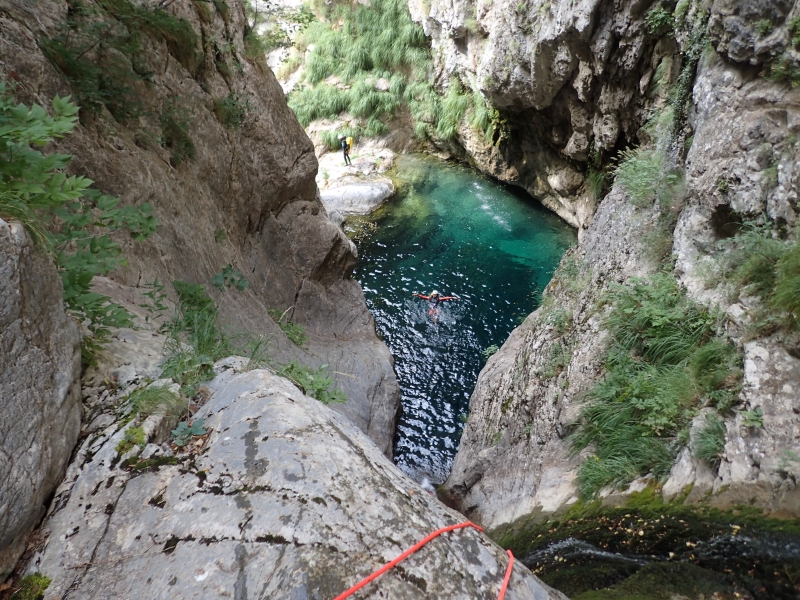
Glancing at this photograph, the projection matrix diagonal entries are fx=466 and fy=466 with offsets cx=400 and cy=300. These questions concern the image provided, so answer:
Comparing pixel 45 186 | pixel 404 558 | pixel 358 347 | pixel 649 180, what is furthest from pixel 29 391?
pixel 649 180

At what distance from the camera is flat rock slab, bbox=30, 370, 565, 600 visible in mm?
1985

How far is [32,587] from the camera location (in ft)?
6.45

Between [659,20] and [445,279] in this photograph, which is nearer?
[659,20]

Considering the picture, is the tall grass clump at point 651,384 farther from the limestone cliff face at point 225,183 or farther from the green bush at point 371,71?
the green bush at point 371,71

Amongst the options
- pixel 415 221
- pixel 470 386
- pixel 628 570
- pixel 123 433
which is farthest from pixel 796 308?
pixel 415 221

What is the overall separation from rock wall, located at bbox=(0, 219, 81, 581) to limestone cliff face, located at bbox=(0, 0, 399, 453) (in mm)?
2339

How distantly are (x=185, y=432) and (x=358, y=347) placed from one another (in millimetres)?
6462

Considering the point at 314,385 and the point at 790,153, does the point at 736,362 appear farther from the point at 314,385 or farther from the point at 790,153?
the point at 314,385

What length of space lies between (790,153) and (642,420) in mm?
2829

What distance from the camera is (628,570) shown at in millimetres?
3279

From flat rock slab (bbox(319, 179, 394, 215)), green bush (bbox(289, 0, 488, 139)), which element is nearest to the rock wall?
flat rock slab (bbox(319, 179, 394, 215))

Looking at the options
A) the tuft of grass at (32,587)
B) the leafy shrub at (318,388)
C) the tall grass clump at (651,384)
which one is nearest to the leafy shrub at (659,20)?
the tall grass clump at (651,384)

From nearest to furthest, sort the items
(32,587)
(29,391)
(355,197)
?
1. (32,587)
2. (29,391)
3. (355,197)

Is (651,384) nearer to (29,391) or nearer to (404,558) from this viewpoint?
(404,558)
